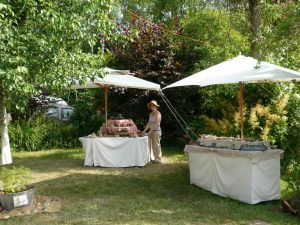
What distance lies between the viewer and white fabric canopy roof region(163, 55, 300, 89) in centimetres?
671

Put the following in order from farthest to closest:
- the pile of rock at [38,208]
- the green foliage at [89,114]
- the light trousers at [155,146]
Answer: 1. the green foliage at [89,114]
2. the light trousers at [155,146]
3. the pile of rock at [38,208]

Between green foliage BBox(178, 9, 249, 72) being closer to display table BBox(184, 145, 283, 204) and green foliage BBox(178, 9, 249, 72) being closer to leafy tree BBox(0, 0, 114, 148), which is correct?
display table BBox(184, 145, 283, 204)

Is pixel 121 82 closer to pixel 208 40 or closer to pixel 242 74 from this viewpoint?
pixel 242 74

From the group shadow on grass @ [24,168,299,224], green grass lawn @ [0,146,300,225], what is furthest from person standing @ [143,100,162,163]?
shadow on grass @ [24,168,299,224]

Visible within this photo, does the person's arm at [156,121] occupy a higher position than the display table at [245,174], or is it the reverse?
the person's arm at [156,121]

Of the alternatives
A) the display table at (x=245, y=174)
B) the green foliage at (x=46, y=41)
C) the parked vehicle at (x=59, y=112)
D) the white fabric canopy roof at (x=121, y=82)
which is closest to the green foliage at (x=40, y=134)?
the parked vehicle at (x=59, y=112)

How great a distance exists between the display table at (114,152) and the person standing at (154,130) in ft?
1.64

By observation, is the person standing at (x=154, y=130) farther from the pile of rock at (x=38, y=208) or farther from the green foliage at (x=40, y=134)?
the pile of rock at (x=38, y=208)

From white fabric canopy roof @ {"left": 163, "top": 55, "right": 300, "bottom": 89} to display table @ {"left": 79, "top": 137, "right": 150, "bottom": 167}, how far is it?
8.35 ft

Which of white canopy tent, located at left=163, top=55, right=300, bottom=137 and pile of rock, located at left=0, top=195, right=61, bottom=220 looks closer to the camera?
pile of rock, located at left=0, top=195, right=61, bottom=220

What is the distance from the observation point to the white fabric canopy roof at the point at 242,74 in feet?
22.0

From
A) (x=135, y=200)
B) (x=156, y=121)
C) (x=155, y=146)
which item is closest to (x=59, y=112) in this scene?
(x=155, y=146)

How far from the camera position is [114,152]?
9.62 meters

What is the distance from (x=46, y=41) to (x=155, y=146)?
502 centimetres
